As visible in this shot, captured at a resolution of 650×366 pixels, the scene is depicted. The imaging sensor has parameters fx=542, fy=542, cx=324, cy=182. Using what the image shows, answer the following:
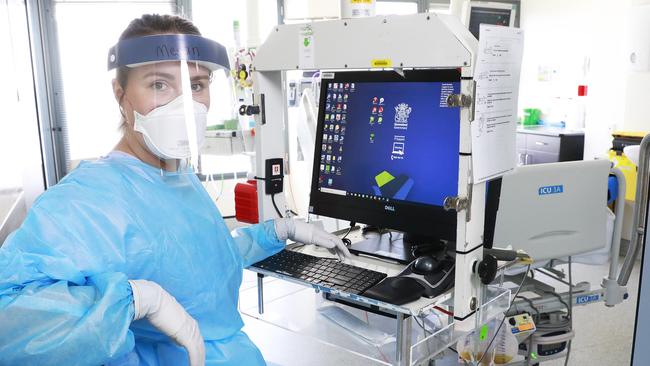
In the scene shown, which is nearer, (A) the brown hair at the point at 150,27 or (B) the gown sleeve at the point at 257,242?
(A) the brown hair at the point at 150,27

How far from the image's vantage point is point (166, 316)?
3.45ft

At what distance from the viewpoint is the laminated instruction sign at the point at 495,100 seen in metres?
1.20

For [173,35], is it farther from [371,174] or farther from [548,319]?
[548,319]

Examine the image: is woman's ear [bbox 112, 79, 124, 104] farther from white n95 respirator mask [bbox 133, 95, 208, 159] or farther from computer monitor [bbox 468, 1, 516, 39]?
computer monitor [bbox 468, 1, 516, 39]

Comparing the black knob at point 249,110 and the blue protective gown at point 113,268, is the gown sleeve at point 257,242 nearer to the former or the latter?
the blue protective gown at point 113,268

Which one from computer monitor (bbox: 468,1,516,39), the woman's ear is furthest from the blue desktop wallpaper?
the woman's ear

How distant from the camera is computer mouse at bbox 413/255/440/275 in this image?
1378 mm

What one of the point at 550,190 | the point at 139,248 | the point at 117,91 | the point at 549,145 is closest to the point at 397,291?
the point at 139,248

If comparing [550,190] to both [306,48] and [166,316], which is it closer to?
[306,48]

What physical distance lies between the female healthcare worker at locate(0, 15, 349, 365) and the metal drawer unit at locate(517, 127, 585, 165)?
4.34 meters

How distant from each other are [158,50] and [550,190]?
1.46m

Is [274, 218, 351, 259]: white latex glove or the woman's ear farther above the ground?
the woman's ear

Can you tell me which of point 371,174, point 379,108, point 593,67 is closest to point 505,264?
point 371,174

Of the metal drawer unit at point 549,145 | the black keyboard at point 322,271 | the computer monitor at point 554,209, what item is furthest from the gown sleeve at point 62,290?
the metal drawer unit at point 549,145
